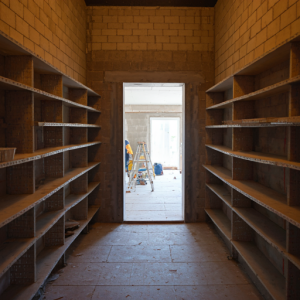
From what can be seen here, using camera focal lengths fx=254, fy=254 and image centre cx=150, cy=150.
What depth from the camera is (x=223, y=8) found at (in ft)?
13.5

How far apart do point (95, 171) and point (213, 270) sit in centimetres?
261

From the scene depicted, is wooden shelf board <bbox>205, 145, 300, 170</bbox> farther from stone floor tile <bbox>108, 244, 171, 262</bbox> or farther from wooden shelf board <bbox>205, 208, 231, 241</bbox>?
stone floor tile <bbox>108, 244, 171, 262</bbox>

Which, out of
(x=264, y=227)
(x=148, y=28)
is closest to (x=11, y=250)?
(x=264, y=227)

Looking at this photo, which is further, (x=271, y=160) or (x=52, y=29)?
(x=52, y=29)

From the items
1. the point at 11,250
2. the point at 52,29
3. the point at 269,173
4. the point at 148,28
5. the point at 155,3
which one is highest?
the point at 155,3

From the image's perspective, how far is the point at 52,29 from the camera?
319cm

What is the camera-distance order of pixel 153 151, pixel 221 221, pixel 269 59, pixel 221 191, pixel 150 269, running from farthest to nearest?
1. pixel 153 151
2. pixel 221 191
3. pixel 221 221
4. pixel 150 269
5. pixel 269 59

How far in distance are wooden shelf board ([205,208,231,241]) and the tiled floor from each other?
68 cm

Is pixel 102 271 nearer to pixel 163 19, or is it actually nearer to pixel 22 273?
pixel 22 273

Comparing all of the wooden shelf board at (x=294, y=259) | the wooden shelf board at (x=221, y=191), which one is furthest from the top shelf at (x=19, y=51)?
the wooden shelf board at (x=221, y=191)

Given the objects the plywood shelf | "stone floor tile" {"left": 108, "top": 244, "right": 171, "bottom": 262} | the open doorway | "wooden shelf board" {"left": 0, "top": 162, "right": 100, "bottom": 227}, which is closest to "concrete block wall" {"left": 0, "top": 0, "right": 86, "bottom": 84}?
the open doorway

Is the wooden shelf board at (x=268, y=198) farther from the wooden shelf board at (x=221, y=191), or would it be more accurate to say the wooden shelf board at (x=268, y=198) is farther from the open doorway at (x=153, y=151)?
the open doorway at (x=153, y=151)

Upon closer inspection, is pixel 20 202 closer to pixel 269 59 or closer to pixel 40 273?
pixel 40 273

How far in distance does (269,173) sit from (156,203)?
3460mm
